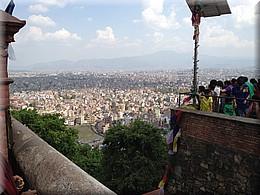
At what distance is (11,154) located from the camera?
73.2 inches

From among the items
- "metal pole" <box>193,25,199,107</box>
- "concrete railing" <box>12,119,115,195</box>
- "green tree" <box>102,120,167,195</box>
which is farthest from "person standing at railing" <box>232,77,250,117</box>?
"green tree" <box>102,120,167,195</box>

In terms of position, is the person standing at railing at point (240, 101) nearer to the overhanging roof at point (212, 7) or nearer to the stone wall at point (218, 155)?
the stone wall at point (218, 155)

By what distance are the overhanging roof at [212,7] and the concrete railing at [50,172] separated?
16.0 feet

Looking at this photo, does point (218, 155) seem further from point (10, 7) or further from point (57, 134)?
point (57, 134)

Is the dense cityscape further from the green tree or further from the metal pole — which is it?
the metal pole

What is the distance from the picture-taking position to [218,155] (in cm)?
532

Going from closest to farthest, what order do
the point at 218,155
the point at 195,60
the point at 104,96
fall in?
the point at 218,155, the point at 195,60, the point at 104,96

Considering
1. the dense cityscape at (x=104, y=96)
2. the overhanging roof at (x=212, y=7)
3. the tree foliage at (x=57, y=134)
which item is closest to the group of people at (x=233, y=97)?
the overhanging roof at (x=212, y=7)

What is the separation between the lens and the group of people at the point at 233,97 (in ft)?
16.5

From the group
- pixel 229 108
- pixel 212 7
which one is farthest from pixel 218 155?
pixel 212 7

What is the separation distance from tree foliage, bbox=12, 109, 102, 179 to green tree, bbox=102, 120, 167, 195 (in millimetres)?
1536

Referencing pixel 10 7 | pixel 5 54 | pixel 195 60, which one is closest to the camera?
pixel 5 54

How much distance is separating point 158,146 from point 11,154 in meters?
9.86

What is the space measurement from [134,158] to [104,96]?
45636mm
